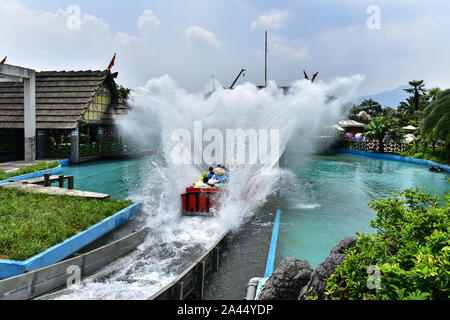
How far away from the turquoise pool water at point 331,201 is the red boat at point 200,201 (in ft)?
7.06

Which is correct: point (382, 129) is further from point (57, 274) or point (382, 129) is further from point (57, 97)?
point (57, 274)

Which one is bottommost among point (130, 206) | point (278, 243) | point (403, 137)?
point (278, 243)

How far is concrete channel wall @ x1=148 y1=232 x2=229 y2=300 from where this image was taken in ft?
14.5

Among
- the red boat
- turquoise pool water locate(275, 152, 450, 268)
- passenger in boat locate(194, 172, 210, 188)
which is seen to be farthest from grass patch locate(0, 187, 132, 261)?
turquoise pool water locate(275, 152, 450, 268)

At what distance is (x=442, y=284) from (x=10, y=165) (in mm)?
19529

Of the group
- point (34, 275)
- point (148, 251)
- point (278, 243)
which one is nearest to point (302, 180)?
point (278, 243)

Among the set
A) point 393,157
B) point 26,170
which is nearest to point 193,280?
point 26,170

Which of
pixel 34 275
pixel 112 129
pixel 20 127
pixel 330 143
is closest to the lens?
pixel 34 275

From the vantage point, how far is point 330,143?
37.3 m

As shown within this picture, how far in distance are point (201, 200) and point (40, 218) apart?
4234mm

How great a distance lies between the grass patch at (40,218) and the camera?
607cm

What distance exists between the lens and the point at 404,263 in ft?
8.41

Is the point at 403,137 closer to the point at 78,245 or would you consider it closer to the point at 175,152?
the point at 175,152

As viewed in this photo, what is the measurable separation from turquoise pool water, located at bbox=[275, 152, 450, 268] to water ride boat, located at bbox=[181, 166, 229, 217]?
210 centimetres
